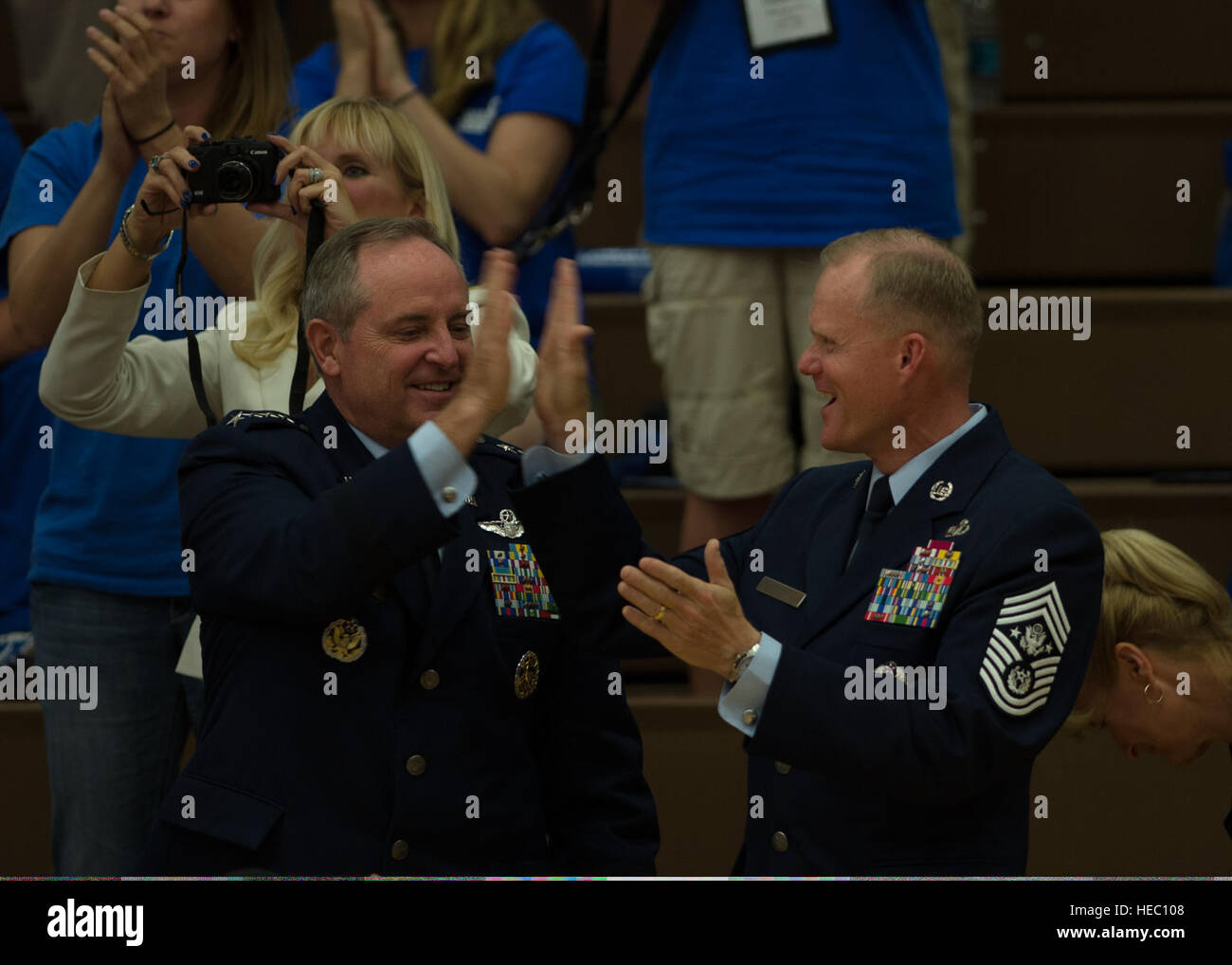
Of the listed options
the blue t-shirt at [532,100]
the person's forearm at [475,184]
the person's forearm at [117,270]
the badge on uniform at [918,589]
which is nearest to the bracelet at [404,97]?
the person's forearm at [475,184]

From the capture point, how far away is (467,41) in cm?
278

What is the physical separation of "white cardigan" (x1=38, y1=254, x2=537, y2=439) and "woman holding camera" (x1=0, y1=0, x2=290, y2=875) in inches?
7.6

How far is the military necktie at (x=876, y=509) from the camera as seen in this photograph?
5.98 ft

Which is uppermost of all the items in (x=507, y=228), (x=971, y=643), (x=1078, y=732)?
(x=507, y=228)

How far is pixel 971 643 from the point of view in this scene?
164cm

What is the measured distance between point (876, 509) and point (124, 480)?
1.07 m

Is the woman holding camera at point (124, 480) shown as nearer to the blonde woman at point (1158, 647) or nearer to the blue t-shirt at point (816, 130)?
the blue t-shirt at point (816, 130)

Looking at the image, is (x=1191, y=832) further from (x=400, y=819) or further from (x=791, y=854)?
(x=400, y=819)

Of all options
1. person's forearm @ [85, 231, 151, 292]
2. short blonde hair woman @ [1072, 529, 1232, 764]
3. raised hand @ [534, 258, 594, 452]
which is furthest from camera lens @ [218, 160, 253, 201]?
short blonde hair woman @ [1072, 529, 1232, 764]

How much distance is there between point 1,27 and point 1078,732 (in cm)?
246

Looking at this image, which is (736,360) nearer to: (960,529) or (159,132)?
(159,132)

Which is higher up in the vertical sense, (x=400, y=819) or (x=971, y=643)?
(x=971, y=643)
